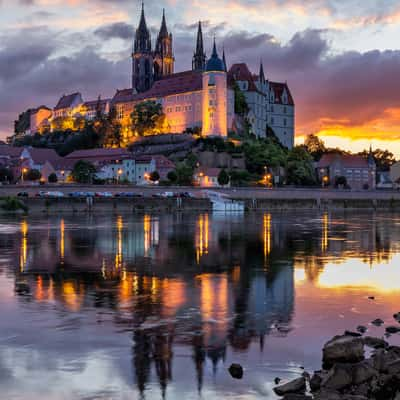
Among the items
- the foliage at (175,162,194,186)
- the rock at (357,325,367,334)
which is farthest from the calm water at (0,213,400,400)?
the foliage at (175,162,194,186)

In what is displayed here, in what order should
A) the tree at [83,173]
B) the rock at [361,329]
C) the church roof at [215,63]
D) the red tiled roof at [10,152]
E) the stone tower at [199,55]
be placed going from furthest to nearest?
the stone tower at [199,55] < the red tiled roof at [10,152] < the church roof at [215,63] < the tree at [83,173] < the rock at [361,329]

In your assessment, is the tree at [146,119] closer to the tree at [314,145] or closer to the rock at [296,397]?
the tree at [314,145]

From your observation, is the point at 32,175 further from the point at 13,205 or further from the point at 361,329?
the point at 361,329

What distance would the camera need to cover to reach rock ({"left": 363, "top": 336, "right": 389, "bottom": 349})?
39.2 ft

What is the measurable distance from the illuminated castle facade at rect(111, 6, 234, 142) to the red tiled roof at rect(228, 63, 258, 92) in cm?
686

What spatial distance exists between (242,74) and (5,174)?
2242 inches

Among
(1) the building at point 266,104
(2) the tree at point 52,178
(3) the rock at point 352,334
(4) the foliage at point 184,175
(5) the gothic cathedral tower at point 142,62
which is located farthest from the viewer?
(5) the gothic cathedral tower at point 142,62

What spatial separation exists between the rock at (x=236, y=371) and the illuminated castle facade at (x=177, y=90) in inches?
4637

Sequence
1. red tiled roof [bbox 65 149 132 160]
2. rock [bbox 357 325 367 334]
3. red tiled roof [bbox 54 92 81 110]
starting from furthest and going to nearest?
red tiled roof [bbox 54 92 81 110]
red tiled roof [bbox 65 149 132 160]
rock [bbox 357 325 367 334]

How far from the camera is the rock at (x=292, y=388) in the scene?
31.8ft

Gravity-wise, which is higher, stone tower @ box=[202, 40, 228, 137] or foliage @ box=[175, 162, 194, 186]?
stone tower @ box=[202, 40, 228, 137]

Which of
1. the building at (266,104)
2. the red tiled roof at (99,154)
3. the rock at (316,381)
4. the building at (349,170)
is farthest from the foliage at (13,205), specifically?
the building at (349,170)

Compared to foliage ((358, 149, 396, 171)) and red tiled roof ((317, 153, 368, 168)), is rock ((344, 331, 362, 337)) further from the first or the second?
foliage ((358, 149, 396, 171))

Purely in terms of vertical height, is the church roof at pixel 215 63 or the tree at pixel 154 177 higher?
the church roof at pixel 215 63
